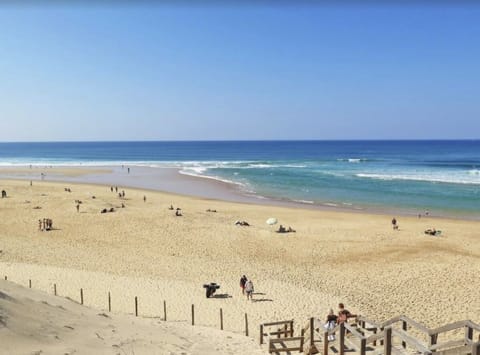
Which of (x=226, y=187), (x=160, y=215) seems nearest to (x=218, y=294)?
(x=160, y=215)

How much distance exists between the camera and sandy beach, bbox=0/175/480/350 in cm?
1597

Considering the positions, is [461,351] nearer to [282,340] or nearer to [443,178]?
[282,340]

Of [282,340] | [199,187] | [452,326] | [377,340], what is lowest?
[199,187]

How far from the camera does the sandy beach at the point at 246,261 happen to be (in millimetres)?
15969

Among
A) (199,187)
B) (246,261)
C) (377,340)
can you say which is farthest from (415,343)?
(199,187)

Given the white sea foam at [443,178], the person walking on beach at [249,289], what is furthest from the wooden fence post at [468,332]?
the white sea foam at [443,178]

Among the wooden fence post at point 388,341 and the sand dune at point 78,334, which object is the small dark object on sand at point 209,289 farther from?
the wooden fence post at point 388,341

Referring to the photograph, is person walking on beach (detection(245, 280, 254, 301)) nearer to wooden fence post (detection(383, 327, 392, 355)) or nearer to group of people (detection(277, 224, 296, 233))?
wooden fence post (detection(383, 327, 392, 355))

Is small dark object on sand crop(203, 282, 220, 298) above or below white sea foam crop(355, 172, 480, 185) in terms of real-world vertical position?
below

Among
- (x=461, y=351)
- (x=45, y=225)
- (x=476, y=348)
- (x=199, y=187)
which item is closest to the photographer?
(x=476, y=348)

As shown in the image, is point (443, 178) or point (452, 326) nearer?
point (452, 326)

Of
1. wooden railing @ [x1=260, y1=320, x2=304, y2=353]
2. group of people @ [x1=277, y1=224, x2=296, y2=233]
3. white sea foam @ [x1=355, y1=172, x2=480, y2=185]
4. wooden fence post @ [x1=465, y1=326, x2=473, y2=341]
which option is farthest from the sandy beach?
white sea foam @ [x1=355, y1=172, x2=480, y2=185]

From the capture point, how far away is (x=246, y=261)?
22766mm

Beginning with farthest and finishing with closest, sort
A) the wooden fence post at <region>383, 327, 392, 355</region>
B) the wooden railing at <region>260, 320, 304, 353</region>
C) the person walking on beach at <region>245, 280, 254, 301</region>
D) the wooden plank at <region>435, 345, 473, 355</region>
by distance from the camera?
the person walking on beach at <region>245, 280, 254, 301</region> < the wooden railing at <region>260, 320, 304, 353</region> < the wooden fence post at <region>383, 327, 392, 355</region> < the wooden plank at <region>435, 345, 473, 355</region>
